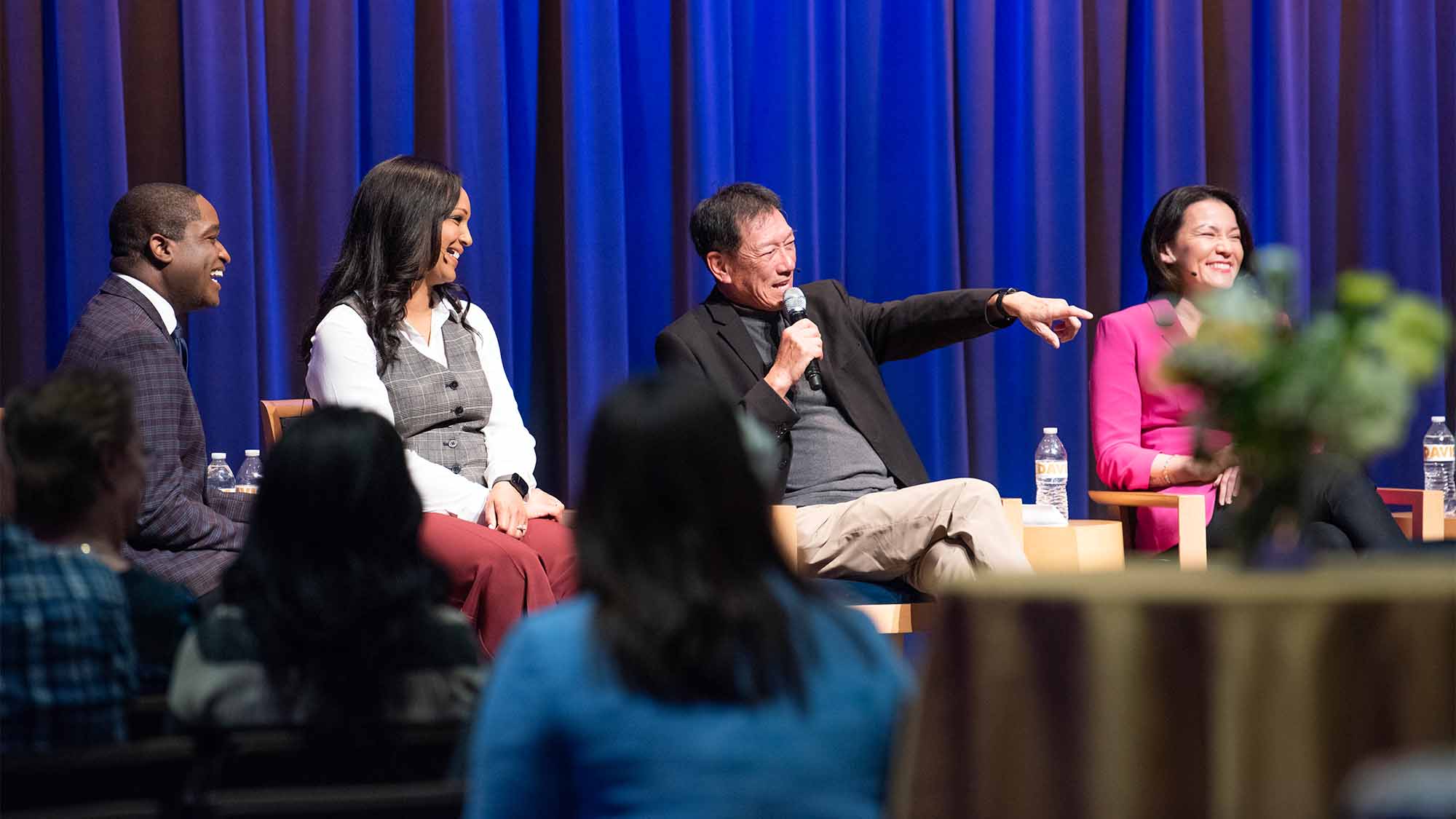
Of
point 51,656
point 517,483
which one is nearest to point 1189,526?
point 517,483

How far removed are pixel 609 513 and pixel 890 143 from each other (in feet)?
10.8

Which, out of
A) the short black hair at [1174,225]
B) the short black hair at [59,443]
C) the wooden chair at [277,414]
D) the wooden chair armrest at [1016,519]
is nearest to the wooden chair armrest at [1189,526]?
the wooden chair armrest at [1016,519]

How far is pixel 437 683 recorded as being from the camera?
163cm

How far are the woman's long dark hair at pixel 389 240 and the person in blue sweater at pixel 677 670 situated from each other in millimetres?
2173

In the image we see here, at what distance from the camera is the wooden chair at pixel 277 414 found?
11.0ft

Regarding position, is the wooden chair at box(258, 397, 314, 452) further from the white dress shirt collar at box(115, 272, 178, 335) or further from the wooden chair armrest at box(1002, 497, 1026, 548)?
the wooden chair armrest at box(1002, 497, 1026, 548)

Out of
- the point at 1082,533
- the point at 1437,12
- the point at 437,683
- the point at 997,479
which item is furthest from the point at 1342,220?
the point at 437,683

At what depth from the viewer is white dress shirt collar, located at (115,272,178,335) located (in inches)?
121

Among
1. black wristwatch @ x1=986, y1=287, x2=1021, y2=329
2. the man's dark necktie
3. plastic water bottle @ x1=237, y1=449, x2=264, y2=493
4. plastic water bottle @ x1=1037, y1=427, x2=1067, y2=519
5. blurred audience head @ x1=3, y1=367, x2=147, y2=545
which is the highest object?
black wristwatch @ x1=986, y1=287, x2=1021, y2=329

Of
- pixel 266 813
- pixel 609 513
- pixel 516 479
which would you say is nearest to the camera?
pixel 609 513

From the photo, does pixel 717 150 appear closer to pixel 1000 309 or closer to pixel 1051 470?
pixel 1000 309

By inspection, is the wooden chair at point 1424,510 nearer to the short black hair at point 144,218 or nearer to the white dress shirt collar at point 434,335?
the white dress shirt collar at point 434,335

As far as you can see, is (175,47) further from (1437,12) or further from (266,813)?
(1437,12)

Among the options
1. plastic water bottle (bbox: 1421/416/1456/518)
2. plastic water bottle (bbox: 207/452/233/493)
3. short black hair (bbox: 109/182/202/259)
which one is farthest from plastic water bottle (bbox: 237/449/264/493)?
plastic water bottle (bbox: 1421/416/1456/518)
